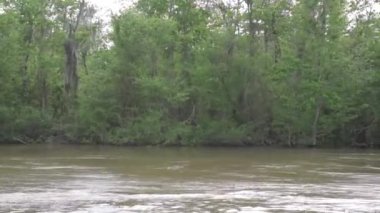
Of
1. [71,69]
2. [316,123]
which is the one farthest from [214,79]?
[71,69]

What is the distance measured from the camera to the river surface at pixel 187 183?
51.8 feet

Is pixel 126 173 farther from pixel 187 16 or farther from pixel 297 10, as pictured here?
pixel 187 16

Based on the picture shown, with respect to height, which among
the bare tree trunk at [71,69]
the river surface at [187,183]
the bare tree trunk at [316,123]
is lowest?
the river surface at [187,183]

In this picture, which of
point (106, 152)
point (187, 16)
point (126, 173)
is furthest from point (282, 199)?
point (187, 16)

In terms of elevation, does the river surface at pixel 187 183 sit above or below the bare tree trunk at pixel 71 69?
below

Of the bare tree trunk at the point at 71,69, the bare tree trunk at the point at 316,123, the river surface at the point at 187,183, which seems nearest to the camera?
the river surface at the point at 187,183

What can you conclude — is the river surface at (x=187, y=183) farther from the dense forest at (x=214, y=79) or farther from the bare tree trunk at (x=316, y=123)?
the dense forest at (x=214, y=79)

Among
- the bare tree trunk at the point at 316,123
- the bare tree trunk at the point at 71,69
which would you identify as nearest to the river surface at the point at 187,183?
the bare tree trunk at the point at 316,123

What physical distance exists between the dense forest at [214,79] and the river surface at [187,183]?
10.9m

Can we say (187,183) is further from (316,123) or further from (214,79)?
(214,79)

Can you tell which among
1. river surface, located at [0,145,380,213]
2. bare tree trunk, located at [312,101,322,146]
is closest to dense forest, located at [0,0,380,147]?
bare tree trunk, located at [312,101,322,146]

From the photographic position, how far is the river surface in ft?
51.8

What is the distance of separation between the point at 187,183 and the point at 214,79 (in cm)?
2681

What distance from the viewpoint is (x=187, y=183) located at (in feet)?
68.9
